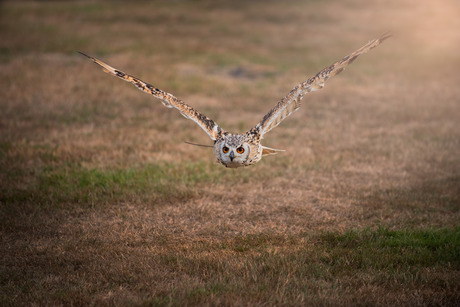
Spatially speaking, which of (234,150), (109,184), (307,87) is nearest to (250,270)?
(234,150)

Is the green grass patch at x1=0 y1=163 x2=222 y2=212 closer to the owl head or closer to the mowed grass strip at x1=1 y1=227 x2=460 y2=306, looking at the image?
the mowed grass strip at x1=1 y1=227 x2=460 y2=306

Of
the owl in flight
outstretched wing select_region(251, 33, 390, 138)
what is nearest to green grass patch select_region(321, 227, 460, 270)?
the owl in flight

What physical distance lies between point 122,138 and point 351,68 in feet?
45.4

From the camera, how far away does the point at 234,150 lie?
6645mm

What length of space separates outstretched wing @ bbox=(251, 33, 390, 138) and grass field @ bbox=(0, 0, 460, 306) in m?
1.73

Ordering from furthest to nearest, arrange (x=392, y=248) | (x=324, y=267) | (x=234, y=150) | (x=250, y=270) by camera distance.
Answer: (x=392, y=248)
(x=234, y=150)
(x=324, y=267)
(x=250, y=270)

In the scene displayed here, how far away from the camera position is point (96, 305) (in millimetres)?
5406

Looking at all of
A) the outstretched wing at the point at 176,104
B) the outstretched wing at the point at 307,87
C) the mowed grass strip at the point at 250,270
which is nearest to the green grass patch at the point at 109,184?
the mowed grass strip at the point at 250,270

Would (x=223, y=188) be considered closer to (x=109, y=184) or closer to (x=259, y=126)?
(x=109, y=184)

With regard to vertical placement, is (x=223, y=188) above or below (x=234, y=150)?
below

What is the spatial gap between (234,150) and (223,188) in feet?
9.51

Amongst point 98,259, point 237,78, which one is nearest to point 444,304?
point 98,259

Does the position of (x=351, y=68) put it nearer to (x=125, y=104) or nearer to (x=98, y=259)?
(x=125, y=104)

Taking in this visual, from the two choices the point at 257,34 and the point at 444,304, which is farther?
the point at 257,34
